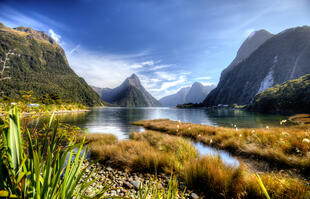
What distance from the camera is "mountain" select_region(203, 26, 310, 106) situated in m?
86.2

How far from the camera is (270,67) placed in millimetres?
98375

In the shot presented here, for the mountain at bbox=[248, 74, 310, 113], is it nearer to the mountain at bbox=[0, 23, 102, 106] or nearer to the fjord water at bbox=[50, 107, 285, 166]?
the fjord water at bbox=[50, 107, 285, 166]

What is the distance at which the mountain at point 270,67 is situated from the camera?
86250mm

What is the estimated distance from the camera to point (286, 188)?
10.9ft

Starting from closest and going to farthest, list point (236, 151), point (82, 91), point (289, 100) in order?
point (236, 151) → point (289, 100) → point (82, 91)

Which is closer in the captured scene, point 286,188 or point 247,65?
point 286,188

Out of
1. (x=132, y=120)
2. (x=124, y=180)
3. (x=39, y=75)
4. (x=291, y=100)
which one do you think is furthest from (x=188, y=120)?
(x=39, y=75)

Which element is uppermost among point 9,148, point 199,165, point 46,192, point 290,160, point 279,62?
point 279,62

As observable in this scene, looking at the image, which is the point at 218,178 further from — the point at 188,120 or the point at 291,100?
the point at 291,100

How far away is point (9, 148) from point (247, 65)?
484 ft

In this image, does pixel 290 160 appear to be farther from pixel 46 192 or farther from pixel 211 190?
pixel 46 192

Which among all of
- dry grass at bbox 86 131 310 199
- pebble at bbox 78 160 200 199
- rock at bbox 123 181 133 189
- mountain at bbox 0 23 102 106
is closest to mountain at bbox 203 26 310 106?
dry grass at bbox 86 131 310 199

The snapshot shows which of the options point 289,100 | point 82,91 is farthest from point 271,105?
point 82,91

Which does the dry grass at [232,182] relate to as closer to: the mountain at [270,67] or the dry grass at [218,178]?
the dry grass at [218,178]
